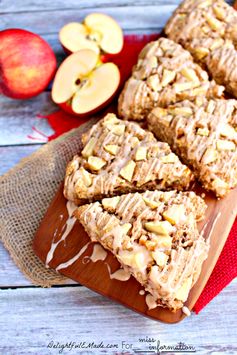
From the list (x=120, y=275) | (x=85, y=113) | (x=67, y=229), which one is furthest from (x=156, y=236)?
(x=85, y=113)

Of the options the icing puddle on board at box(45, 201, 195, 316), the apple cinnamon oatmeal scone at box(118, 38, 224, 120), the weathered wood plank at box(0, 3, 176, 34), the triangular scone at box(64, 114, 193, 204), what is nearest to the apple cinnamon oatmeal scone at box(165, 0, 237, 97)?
the apple cinnamon oatmeal scone at box(118, 38, 224, 120)

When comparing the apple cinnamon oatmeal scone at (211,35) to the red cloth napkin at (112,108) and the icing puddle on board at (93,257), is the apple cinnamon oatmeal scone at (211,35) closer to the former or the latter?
the red cloth napkin at (112,108)

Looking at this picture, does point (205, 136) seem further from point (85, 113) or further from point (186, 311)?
point (186, 311)

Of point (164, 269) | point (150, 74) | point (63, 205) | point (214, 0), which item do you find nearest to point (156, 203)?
point (164, 269)

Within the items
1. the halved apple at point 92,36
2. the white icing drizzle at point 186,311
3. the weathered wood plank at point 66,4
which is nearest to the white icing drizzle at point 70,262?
the white icing drizzle at point 186,311

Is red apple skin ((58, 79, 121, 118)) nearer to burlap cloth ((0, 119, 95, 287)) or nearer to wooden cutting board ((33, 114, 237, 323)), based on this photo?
burlap cloth ((0, 119, 95, 287))

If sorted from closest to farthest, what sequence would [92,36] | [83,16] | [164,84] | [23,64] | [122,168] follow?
[122,168], [164,84], [23,64], [92,36], [83,16]
